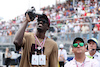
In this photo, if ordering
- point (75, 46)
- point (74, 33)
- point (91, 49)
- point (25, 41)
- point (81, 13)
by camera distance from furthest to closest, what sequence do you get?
point (81, 13) → point (74, 33) → point (91, 49) → point (75, 46) → point (25, 41)

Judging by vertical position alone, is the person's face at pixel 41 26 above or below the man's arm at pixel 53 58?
above

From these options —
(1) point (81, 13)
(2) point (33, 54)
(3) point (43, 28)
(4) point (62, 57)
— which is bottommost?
(4) point (62, 57)

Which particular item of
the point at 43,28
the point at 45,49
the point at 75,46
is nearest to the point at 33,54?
the point at 45,49

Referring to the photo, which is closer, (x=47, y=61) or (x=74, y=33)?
(x=47, y=61)

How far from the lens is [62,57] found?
10.3 meters

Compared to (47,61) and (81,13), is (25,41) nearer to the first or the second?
(47,61)

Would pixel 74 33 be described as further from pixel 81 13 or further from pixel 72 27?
pixel 81 13

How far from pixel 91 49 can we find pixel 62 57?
491 cm

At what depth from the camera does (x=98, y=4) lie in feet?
64.5

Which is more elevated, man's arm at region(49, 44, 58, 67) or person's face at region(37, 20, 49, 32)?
person's face at region(37, 20, 49, 32)

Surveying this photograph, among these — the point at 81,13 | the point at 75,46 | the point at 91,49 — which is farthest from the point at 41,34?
the point at 81,13

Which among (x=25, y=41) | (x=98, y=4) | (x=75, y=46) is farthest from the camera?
(x=98, y=4)

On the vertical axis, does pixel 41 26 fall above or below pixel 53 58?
above

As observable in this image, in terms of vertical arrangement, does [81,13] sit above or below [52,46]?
above
